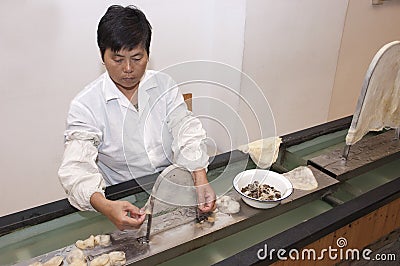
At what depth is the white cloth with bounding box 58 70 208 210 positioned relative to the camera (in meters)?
1.28

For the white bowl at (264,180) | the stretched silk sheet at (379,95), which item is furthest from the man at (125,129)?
the stretched silk sheet at (379,95)

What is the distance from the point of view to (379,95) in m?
1.55

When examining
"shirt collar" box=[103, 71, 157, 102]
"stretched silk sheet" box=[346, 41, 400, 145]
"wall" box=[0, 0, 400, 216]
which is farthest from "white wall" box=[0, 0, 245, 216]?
"stretched silk sheet" box=[346, 41, 400, 145]

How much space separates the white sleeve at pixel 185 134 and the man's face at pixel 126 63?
12 centimetres

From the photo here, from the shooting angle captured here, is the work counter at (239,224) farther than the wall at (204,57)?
No

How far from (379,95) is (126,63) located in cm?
89

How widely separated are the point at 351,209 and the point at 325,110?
2200 mm

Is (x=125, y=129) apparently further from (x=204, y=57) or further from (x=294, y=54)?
(x=294, y=54)

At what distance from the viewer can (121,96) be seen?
4.91 feet

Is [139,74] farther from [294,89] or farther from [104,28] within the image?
[294,89]

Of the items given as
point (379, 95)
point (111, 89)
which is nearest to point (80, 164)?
point (111, 89)

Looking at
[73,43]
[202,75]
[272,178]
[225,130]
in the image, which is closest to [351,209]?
[272,178]

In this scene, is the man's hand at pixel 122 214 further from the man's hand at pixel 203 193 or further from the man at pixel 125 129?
the man's hand at pixel 203 193

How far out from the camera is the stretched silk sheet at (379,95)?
1.45m
